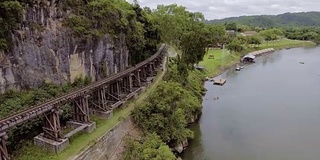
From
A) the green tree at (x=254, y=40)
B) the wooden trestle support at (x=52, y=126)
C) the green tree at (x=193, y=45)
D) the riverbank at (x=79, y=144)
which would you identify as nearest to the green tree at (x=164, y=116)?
the riverbank at (x=79, y=144)

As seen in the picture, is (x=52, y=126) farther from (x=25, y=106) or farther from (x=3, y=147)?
(x=3, y=147)

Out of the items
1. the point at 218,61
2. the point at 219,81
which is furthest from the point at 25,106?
the point at 218,61

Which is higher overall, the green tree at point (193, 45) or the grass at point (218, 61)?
the green tree at point (193, 45)

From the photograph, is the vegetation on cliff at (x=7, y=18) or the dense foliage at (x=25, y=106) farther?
the vegetation on cliff at (x=7, y=18)

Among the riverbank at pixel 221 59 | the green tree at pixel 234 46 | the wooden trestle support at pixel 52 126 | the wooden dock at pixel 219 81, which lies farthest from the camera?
the green tree at pixel 234 46

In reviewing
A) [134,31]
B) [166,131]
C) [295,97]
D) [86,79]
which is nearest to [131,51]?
[134,31]

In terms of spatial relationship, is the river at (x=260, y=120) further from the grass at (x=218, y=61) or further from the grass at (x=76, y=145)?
the grass at (x=76, y=145)

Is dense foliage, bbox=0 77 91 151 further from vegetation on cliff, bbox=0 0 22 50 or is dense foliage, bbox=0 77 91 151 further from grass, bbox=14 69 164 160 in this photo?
vegetation on cliff, bbox=0 0 22 50

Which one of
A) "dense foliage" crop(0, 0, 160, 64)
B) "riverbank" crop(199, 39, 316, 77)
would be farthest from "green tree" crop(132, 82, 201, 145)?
"riverbank" crop(199, 39, 316, 77)
